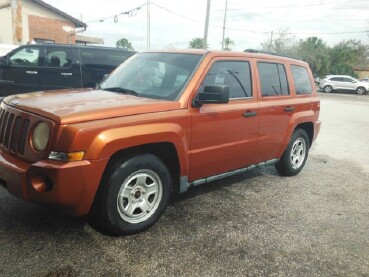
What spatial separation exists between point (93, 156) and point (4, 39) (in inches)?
948

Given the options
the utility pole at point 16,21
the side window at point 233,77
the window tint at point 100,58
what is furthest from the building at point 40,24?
the side window at point 233,77

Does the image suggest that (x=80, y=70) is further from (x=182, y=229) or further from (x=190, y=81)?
(x=182, y=229)

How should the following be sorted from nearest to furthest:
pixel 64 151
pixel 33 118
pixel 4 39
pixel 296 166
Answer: pixel 64 151 < pixel 33 118 < pixel 296 166 < pixel 4 39

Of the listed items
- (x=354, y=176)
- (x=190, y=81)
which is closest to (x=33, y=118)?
(x=190, y=81)

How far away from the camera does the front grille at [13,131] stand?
3.12 meters

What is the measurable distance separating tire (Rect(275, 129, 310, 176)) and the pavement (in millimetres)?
500

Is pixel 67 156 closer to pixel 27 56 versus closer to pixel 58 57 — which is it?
pixel 58 57

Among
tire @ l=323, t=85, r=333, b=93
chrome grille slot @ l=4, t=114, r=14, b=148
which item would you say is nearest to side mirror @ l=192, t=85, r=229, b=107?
chrome grille slot @ l=4, t=114, r=14, b=148

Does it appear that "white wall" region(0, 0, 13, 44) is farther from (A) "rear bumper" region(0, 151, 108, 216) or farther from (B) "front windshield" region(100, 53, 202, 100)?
(A) "rear bumper" region(0, 151, 108, 216)

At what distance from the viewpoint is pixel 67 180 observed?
2.87 m

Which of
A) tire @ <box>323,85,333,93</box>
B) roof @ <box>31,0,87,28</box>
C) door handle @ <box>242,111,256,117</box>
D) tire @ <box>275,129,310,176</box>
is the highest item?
roof @ <box>31,0,87,28</box>

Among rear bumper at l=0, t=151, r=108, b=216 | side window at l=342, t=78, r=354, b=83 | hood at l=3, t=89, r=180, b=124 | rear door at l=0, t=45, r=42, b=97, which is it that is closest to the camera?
rear bumper at l=0, t=151, r=108, b=216

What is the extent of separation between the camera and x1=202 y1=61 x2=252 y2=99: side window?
4.12 m

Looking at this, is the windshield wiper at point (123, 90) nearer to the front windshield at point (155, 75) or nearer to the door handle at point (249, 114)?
the front windshield at point (155, 75)
